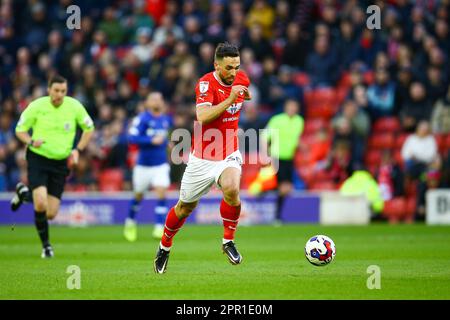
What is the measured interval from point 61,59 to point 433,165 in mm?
9946

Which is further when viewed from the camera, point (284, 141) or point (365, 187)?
point (365, 187)

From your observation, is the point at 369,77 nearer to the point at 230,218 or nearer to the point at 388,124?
the point at 388,124

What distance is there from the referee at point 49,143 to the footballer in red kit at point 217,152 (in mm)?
2977

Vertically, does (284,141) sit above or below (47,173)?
above

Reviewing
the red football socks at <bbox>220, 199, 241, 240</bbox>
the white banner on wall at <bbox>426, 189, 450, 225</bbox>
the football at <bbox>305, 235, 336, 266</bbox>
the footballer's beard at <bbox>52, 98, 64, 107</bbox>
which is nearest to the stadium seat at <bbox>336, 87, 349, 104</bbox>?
the white banner on wall at <bbox>426, 189, 450, 225</bbox>

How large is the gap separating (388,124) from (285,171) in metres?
2.82

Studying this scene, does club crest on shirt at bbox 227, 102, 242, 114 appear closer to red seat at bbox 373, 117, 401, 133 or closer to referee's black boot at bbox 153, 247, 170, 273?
referee's black boot at bbox 153, 247, 170, 273

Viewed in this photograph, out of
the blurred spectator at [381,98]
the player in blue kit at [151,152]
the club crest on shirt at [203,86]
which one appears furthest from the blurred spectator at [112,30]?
the club crest on shirt at [203,86]

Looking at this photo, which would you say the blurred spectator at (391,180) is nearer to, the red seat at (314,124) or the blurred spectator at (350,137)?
the blurred spectator at (350,137)

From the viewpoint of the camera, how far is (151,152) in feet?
59.7

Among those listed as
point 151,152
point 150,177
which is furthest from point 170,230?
point 151,152

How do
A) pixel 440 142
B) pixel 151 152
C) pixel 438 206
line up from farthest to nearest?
1. pixel 440 142
2. pixel 438 206
3. pixel 151 152

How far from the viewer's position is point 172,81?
23734mm
